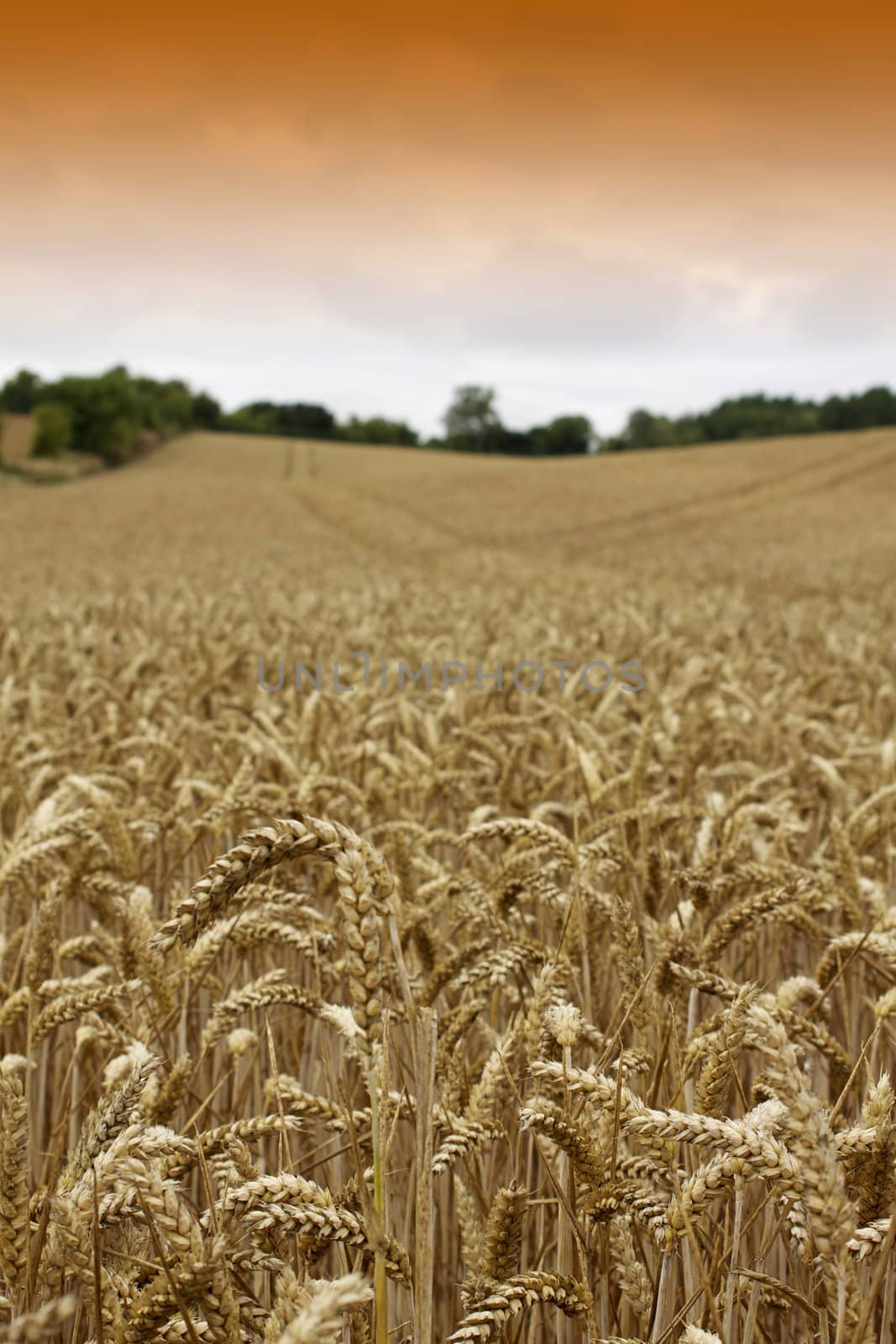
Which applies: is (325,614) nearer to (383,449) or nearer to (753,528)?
(753,528)

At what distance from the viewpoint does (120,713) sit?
4.96 m

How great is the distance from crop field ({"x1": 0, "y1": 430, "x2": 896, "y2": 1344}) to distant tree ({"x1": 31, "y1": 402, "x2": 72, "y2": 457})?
66.1 meters

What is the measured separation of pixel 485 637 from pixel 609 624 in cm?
166

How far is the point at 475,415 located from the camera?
401 feet

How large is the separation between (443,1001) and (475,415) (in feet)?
409

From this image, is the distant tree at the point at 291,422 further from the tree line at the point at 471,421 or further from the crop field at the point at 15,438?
the crop field at the point at 15,438

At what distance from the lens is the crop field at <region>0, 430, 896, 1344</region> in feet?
3.31

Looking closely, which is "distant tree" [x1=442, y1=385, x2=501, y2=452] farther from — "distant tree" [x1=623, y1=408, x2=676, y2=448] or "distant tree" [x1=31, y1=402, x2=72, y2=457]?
"distant tree" [x1=31, y1=402, x2=72, y2=457]

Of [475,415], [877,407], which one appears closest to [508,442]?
[475,415]

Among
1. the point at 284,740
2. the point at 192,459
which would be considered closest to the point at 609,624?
the point at 284,740

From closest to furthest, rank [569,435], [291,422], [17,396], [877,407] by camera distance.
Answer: [877,407] → [17,396] → [569,435] → [291,422]

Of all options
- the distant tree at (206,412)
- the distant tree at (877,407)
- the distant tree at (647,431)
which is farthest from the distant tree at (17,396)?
the distant tree at (877,407)

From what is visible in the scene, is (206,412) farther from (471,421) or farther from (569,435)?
(569,435)

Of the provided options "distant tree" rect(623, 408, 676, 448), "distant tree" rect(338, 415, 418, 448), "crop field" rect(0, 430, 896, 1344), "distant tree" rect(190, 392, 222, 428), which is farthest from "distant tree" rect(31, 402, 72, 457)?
"distant tree" rect(623, 408, 676, 448)
